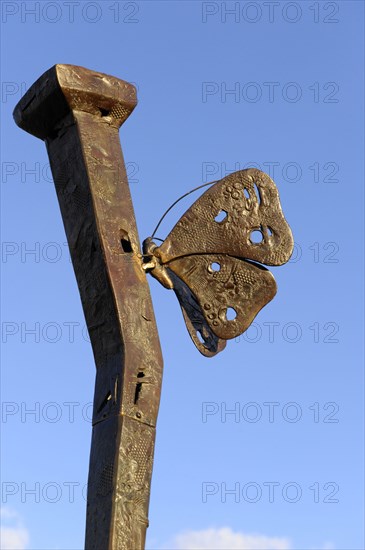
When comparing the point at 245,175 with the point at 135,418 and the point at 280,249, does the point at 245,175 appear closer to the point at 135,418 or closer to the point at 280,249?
the point at 280,249

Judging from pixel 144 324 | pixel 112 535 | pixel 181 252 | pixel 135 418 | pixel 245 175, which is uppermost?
pixel 245 175

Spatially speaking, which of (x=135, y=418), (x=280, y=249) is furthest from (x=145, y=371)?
(x=280, y=249)

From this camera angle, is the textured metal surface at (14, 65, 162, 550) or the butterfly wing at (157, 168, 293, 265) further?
the butterfly wing at (157, 168, 293, 265)

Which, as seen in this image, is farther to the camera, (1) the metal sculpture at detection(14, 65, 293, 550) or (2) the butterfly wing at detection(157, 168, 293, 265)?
(2) the butterfly wing at detection(157, 168, 293, 265)

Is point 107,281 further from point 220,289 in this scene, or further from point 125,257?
point 220,289

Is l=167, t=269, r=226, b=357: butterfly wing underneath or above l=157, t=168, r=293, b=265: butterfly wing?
underneath

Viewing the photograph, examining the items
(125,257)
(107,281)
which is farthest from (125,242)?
(107,281)
